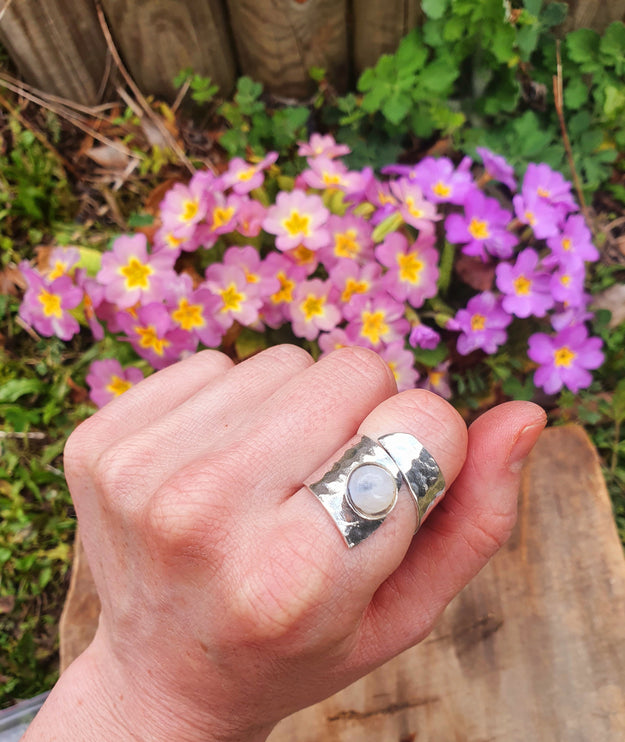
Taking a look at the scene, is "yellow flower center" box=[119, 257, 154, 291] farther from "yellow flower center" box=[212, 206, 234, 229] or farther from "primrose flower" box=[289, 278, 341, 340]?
"primrose flower" box=[289, 278, 341, 340]

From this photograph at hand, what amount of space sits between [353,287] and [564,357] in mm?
713

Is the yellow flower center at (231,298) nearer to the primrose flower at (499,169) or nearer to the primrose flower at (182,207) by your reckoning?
the primrose flower at (182,207)

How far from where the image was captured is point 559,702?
5.15ft

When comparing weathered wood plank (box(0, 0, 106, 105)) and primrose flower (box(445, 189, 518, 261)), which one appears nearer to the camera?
primrose flower (box(445, 189, 518, 261))

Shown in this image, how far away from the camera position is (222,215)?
1.96 m

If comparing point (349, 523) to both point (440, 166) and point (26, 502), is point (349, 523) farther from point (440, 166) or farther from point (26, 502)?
point (26, 502)

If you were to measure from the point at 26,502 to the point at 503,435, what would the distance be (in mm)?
→ 1984

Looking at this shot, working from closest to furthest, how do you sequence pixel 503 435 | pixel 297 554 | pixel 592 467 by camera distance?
pixel 297 554, pixel 503 435, pixel 592 467

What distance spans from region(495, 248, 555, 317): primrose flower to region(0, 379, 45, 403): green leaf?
1740mm

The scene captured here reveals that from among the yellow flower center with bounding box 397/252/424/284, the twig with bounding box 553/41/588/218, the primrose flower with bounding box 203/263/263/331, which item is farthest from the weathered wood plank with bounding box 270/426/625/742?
the twig with bounding box 553/41/588/218

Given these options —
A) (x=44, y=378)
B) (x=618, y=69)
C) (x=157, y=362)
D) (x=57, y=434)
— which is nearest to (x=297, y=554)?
(x=157, y=362)

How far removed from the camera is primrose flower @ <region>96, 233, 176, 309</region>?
6.09 ft

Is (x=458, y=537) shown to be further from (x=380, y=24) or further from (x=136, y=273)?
(x=380, y=24)

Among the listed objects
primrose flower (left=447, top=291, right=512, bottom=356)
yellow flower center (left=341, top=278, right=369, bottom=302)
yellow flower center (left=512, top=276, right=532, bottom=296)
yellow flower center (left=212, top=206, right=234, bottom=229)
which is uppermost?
yellow flower center (left=212, top=206, right=234, bottom=229)
